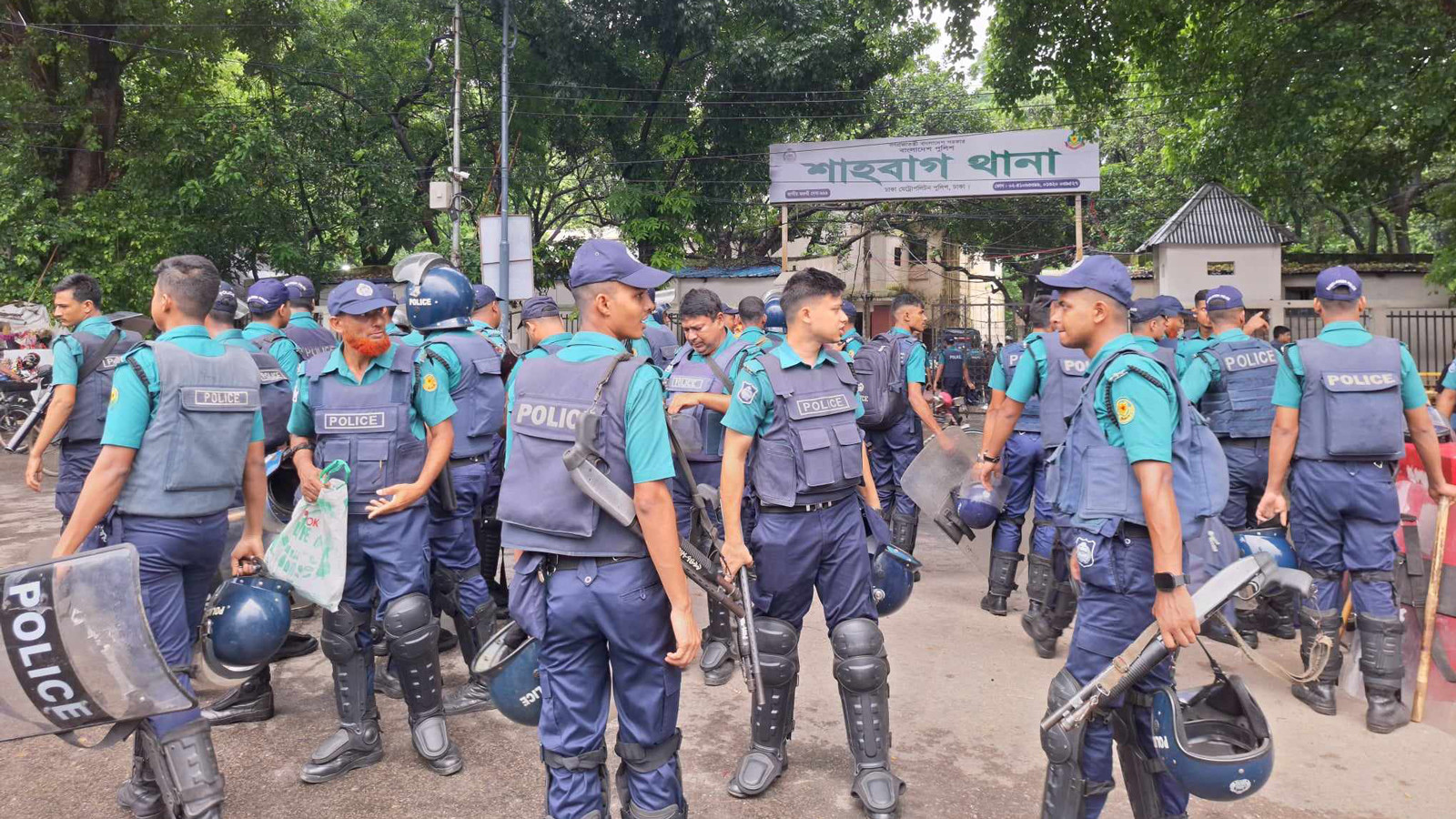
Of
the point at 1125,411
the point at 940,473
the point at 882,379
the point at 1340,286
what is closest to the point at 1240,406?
the point at 1340,286

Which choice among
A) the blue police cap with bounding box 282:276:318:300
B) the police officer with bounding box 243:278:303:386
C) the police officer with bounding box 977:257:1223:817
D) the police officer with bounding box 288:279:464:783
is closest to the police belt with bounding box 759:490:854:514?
the police officer with bounding box 977:257:1223:817

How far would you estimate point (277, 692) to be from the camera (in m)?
4.99

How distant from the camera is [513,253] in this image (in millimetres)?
16219

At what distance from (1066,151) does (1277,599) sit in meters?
12.6

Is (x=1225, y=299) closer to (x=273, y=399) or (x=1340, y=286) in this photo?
(x=1340, y=286)

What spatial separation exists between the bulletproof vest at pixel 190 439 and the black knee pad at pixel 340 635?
26.0 inches

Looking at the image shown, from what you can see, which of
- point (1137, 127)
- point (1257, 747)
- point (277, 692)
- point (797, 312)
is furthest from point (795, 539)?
point (1137, 127)

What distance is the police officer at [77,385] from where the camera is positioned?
15.3 ft

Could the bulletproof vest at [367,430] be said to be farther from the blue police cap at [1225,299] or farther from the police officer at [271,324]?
the blue police cap at [1225,299]

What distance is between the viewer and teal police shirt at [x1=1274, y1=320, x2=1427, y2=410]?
460 cm

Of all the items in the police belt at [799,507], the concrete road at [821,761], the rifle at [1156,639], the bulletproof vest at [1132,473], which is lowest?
the concrete road at [821,761]

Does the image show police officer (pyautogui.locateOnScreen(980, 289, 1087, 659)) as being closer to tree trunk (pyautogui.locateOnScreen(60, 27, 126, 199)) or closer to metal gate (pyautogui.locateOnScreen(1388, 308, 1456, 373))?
metal gate (pyautogui.locateOnScreen(1388, 308, 1456, 373))

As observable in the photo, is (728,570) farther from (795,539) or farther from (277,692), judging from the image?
(277,692)

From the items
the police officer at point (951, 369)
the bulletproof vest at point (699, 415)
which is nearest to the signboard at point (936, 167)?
the police officer at point (951, 369)
